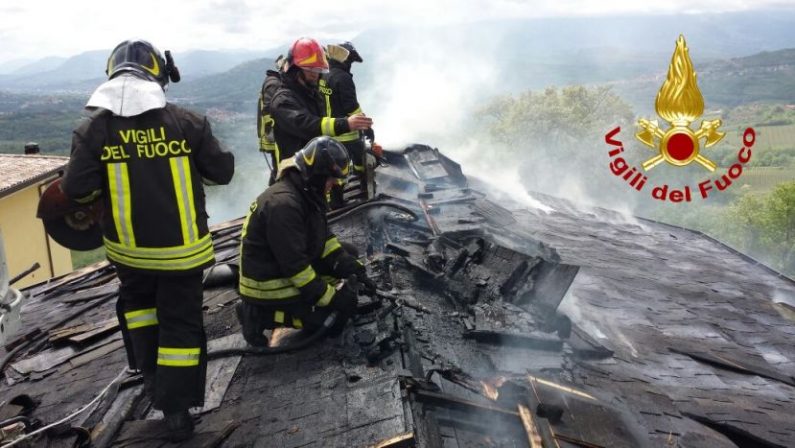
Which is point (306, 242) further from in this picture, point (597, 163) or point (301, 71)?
point (597, 163)

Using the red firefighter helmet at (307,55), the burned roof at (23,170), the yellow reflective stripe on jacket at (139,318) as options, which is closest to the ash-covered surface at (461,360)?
the yellow reflective stripe on jacket at (139,318)

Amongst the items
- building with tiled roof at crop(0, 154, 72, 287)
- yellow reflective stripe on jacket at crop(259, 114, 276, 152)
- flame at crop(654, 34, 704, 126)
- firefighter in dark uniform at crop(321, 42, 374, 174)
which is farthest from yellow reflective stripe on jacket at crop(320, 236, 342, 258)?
building with tiled roof at crop(0, 154, 72, 287)

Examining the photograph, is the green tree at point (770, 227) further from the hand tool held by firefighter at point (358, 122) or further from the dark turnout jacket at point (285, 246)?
the dark turnout jacket at point (285, 246)

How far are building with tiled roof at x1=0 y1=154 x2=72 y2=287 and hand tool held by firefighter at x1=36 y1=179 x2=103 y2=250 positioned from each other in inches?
563

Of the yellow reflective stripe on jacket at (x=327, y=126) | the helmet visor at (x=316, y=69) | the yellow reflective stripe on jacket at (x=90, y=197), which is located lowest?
the yellow reflective stripe on jacket at (x=90, y=197)

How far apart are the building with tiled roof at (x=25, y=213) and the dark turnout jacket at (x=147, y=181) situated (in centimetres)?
1481

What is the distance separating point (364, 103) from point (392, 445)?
5252 cm

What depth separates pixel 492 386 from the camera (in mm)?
3686

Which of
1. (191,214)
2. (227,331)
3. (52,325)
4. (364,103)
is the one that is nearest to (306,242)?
(191,214)

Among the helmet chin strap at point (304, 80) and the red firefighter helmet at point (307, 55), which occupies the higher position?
the red firefighter helmet at point (307, 55)

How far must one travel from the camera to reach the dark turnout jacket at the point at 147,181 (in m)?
2.85

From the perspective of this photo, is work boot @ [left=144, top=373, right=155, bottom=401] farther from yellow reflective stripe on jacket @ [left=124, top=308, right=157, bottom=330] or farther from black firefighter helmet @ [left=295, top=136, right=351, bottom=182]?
black firefighter helmet @ [left=295, top=136, right=351, bottom=182]

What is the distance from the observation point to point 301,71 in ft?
17.2

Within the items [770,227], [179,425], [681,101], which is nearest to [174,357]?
[179,425]
